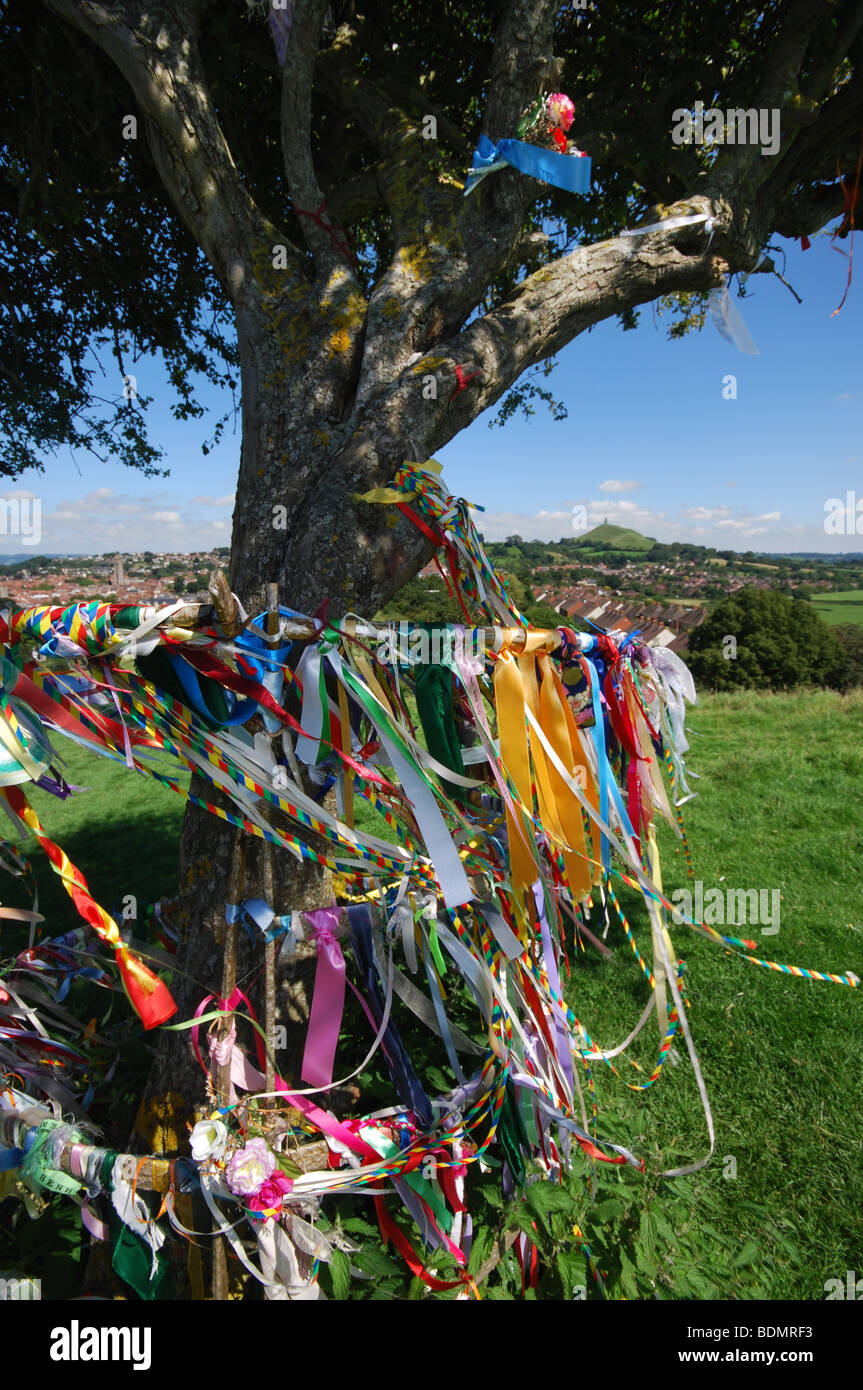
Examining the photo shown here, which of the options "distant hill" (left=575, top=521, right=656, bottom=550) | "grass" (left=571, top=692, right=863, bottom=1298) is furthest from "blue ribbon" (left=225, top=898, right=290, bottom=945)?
"distant hill" (left=575, top=521, right=656, bottom=550)

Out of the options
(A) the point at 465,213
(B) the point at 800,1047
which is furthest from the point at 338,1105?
(A) the point at 465,213

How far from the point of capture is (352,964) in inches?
129

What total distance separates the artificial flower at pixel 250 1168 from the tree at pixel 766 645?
1879 centimetres

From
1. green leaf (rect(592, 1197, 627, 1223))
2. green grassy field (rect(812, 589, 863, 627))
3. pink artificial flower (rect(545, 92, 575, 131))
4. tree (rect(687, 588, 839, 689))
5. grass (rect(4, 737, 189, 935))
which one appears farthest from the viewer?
green grassy field (rect(812, 589, 863, 627))

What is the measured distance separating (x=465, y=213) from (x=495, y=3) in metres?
2.79

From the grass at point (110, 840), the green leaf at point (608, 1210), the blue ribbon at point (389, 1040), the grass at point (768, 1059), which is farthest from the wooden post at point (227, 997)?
the grass at point (110, 840)

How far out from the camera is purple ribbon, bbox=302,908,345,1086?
2.05 m

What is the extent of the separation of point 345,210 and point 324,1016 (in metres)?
3.81

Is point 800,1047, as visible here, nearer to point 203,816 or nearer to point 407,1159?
point 407,1159

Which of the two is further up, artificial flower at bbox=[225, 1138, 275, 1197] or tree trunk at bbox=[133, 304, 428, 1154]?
tree trunk at bbox=[133, 304, 428, 1154]

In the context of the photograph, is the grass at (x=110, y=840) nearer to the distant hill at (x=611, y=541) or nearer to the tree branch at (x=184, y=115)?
the tree branch at (x=184, y=115)

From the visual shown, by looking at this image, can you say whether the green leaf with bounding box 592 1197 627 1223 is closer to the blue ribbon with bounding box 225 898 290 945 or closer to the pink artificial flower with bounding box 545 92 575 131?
the blue ribbon with bounding box 225 898 290 945

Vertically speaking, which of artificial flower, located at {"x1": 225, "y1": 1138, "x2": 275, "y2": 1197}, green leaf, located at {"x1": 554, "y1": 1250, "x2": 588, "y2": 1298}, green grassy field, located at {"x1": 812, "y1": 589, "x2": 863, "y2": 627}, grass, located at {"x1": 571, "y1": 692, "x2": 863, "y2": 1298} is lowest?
grass, located at {"x1": 571, "y1": 692, "x2": 863, "y2": 1298}

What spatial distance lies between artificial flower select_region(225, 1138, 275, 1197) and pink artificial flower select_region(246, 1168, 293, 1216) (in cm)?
2
